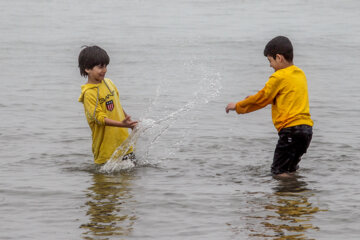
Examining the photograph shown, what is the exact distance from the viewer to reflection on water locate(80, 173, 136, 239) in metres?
5.47

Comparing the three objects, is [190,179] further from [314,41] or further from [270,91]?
[314,41]

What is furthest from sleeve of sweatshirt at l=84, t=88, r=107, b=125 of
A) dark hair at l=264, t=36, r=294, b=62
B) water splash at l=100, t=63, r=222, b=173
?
dark hair at l=264, t=36, r=294, b=62

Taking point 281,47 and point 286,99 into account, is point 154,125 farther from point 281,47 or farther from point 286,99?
point 281,47

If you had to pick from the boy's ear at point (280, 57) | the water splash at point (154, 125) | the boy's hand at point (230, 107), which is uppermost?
the boy's ear at point (280, 57)

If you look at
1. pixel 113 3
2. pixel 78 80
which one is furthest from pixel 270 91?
pixel 113 3

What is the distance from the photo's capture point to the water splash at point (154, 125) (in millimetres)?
7047

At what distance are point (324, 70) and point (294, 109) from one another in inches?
347

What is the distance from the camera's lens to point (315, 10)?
1065 inches

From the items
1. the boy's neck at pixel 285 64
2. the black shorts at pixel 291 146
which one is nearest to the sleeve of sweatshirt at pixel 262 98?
the boy's neck at pixel 285 64

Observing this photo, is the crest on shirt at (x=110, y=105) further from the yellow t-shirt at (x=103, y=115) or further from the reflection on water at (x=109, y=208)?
the reflection on water at (x=109, y=208)

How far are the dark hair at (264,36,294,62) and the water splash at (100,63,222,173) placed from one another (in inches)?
55.3

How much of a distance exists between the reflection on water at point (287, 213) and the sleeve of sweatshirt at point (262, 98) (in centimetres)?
79

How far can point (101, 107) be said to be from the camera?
6.79 metres

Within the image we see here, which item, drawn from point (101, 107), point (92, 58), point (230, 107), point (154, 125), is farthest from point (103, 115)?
point (230, 107)
